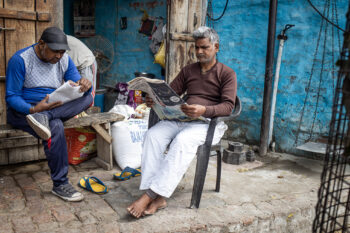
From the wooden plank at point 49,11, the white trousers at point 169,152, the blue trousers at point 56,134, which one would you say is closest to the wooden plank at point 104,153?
the blue trousers at point 56,134

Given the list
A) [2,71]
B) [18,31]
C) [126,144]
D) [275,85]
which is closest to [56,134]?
[126,144]

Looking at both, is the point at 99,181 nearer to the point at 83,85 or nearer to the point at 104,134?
the point at 104,134

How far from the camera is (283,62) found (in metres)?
4.67

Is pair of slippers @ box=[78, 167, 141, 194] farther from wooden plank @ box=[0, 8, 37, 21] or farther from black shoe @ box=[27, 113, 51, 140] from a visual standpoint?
wooden plank @ box=[0, 8, 37, 21]

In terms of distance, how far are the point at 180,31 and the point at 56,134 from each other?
97.6 inches

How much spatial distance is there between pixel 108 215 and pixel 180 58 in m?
2.66

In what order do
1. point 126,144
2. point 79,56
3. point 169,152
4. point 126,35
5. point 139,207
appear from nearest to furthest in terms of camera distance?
point 139,207 → point 169,152 → point 126,144 → point 79,56 → point 126,35

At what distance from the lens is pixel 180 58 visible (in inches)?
185

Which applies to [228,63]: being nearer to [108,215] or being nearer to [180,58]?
[180,58]

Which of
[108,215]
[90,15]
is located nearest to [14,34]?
[108,215]

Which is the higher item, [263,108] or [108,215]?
[263,108]

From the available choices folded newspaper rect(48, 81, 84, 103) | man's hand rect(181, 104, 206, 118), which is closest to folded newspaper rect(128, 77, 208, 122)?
man's hand rect(181, 104, 206, 118)

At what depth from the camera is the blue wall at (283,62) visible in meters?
4.40

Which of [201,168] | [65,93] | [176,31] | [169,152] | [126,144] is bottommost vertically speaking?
[126,144]
